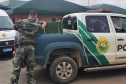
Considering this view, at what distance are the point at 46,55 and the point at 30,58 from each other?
1.33 feet

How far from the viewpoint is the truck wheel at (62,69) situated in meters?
4.10

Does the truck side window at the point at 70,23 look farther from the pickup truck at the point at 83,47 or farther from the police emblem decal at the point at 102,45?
the police emblem decal at the point at 102,45

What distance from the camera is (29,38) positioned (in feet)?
12.5

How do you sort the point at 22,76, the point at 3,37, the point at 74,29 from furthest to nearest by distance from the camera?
the point at 3,37 < the point at 22,76 < the point at 74,29

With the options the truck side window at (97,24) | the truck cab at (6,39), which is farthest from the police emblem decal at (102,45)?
the truck cab at (6,39)

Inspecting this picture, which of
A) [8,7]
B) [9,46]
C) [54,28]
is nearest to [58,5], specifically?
[8,7]

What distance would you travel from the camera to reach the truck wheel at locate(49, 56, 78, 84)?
4.10 meters

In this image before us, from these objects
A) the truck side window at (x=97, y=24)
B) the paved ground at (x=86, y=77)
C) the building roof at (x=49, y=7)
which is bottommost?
the paved ground at (x=86, y=77)

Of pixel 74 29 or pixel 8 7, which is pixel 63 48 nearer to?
pixel 74 29

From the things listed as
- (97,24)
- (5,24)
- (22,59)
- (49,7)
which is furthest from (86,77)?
(49,7)

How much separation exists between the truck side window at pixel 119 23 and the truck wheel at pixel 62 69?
1637 mm

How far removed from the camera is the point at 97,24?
14.8 ft

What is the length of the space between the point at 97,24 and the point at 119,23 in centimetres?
82

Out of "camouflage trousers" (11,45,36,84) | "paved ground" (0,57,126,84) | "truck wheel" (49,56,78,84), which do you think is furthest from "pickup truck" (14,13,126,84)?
"paved ground" (0,57,126,84)
